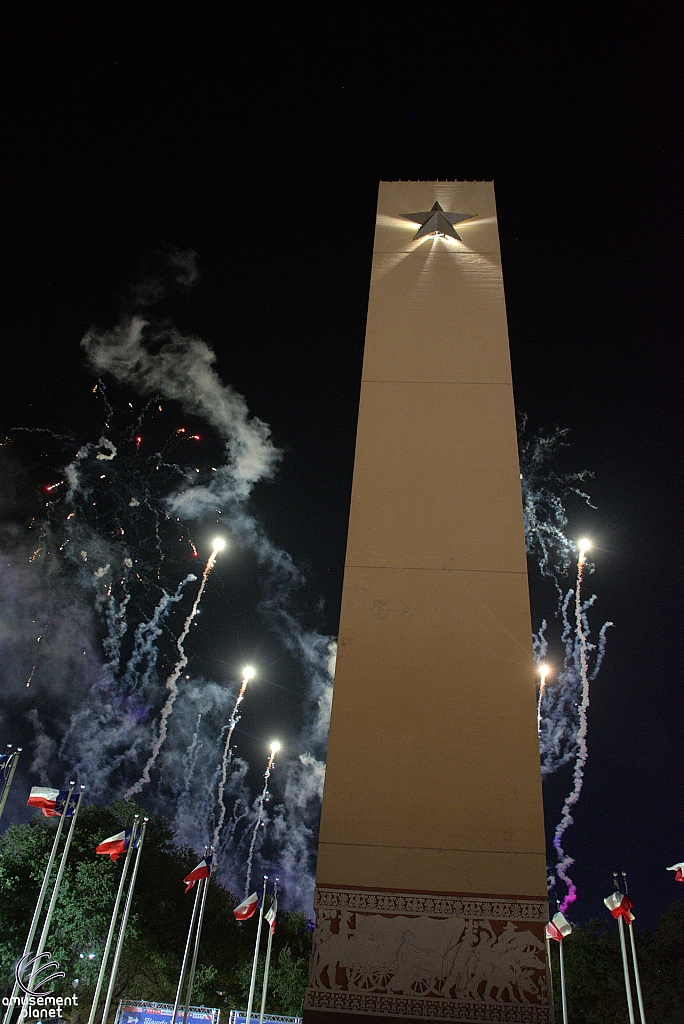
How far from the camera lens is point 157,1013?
20031 millimetres

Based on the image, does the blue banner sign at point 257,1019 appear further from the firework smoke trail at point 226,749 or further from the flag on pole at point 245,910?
the flag on pole at point 245,910

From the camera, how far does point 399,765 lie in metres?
3.71

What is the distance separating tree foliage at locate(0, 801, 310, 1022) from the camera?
16766 millimetres

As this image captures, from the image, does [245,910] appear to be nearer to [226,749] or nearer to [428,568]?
[428,568]

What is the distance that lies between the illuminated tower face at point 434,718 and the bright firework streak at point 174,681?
25.8 m

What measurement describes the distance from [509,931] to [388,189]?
6.40 meters

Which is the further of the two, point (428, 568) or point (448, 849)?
point (428, 568)

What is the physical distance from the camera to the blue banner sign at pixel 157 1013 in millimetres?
19875

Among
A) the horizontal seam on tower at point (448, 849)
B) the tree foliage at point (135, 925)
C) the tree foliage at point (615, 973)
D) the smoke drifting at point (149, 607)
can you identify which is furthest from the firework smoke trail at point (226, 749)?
the horizontal seam on tower at point (448, 849)

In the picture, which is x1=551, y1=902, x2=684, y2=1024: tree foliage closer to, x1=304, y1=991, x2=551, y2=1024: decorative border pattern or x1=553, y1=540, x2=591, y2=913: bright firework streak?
x1=553, y1=540, x2=591, y2=913: bright firework streak

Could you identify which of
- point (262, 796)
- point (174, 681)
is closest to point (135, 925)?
point (262, 796)

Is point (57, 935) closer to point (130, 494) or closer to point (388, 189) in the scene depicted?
point (130, 494)

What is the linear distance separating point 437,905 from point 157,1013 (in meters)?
22.5

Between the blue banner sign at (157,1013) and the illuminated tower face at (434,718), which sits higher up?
the illuminated tower face at (434,718)
